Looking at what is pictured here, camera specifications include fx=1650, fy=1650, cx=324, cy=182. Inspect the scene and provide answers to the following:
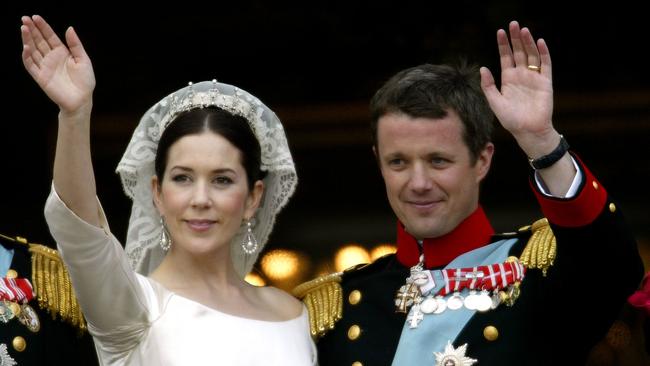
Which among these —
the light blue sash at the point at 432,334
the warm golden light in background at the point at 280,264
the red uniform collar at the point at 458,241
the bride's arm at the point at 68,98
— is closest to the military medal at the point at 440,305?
the light blue sash at the point at 432,334

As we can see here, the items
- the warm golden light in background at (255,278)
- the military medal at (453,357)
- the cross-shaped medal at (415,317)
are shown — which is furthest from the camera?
the warm golden light in background at (255,278)

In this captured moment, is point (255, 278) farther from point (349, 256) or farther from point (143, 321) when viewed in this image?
point (143, 321)

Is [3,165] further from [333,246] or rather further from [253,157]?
[253,157]

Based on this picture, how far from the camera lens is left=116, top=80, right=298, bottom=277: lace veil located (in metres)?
3.94

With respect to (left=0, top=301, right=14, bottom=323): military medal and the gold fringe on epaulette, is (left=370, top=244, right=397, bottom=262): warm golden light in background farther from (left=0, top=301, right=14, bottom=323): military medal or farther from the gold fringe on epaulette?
(left=0, top=301, right=14, bottom=323): military medal

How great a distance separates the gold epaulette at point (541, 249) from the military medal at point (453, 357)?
240mm

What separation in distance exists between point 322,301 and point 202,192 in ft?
1.51

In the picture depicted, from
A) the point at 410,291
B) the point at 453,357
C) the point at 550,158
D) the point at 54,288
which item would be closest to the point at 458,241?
the point at 410,291

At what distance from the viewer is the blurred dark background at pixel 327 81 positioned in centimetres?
614

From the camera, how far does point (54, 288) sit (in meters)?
3.87

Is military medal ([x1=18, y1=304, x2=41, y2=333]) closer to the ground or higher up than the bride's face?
closer to the ground

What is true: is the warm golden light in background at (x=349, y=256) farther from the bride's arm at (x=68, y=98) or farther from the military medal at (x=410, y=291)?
the bride's arm at (x=68, y=98)

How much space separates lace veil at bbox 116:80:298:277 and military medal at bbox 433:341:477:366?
2.01 ft

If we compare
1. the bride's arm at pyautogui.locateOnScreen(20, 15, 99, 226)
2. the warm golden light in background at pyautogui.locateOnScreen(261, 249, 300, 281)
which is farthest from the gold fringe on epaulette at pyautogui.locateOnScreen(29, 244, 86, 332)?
the warm golden light in background at pyautogui.locateOnScreen(261, 249, 300, 281)
